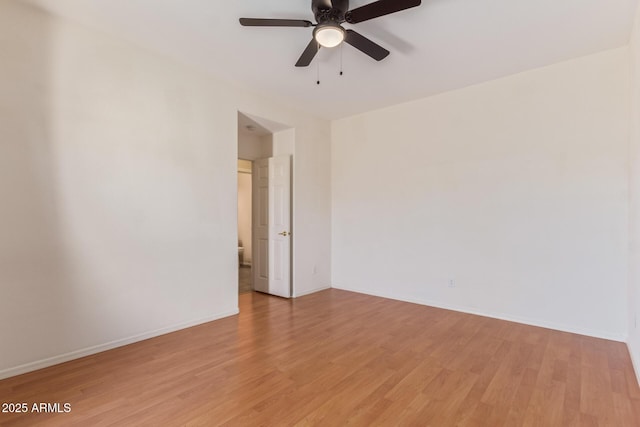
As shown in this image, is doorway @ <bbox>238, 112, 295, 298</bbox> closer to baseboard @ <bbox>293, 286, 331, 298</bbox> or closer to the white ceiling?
baseboard @ <bbox>293, 286, 331, 298</bbox>

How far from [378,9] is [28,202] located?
3080 mm

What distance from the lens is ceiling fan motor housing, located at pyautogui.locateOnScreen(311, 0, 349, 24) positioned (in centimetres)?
227

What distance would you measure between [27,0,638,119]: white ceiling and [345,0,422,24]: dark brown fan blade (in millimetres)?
308

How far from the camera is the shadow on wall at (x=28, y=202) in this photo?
2.47 m

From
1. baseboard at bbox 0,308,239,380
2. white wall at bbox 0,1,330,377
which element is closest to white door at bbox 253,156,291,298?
white wall at bbox 0,1,330,377

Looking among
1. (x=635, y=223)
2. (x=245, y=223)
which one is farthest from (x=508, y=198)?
(x=245, y=223)

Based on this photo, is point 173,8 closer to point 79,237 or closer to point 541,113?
point 79,237

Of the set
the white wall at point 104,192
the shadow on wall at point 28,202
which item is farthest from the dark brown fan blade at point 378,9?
the shadow on wall at point 28,202

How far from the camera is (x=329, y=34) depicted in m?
2.34

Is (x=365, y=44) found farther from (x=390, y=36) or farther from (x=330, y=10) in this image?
(x=390, y=36)

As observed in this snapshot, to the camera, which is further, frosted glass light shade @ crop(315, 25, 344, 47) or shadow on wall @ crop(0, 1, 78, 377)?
shadow on wall @ crop(0, 1, 78, 377)

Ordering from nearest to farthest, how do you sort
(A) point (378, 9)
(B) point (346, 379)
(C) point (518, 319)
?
1. (A) point (378, 9)
2. (B) point (346, 379)
3. (C) point (518, 319)

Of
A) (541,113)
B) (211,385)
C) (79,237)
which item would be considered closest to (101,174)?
(79,237)

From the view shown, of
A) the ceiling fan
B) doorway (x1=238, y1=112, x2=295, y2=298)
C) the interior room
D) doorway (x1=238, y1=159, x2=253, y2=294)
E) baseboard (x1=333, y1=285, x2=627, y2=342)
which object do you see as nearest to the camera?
the ceiling fan
